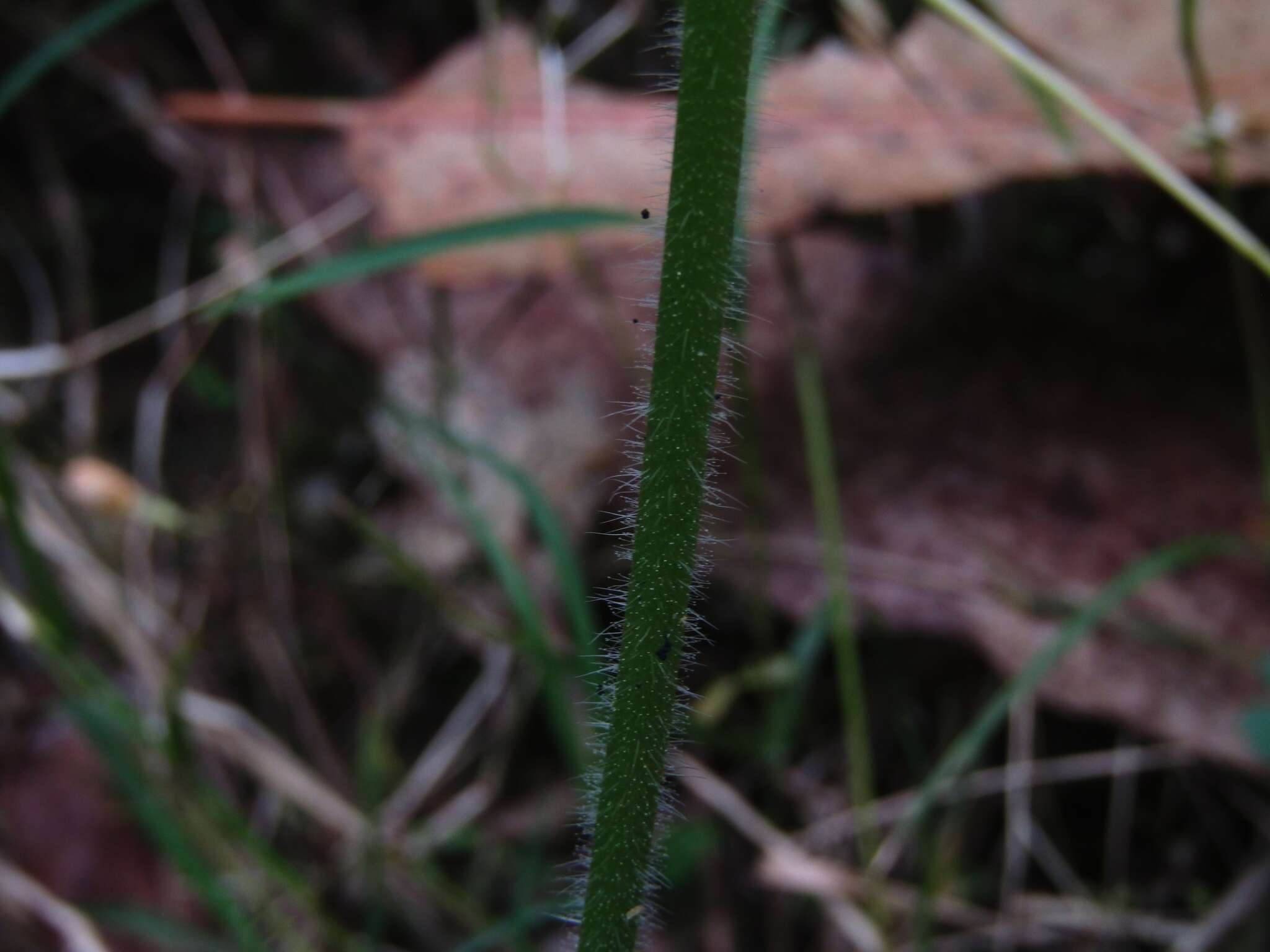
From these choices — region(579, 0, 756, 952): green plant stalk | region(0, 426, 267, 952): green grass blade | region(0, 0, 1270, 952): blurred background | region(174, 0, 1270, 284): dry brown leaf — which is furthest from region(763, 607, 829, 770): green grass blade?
region(579, 0, 756, 952): green plant stalk

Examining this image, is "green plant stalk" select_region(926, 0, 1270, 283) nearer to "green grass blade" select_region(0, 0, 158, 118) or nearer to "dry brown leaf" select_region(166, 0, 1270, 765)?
"dry brown leaf" select_region(166, 0, 1270, 765)

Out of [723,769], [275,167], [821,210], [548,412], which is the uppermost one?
[275,167]

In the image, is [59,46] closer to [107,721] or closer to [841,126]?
[107,721]

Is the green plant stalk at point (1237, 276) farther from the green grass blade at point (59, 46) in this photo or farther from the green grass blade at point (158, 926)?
the green grass blade at point (158, 926)

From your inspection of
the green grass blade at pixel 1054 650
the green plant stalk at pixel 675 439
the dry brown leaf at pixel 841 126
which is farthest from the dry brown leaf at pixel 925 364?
the green plant stalk at pixel 675 439

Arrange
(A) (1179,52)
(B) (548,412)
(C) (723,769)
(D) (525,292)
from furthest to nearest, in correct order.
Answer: (D) (525,292) → (B) (548,412) → (C) (723,769) → (A) (1179,52)

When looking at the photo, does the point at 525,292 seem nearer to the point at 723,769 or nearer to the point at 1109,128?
the point at 723,769

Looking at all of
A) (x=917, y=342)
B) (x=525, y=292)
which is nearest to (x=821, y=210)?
(x=917, y=342)
